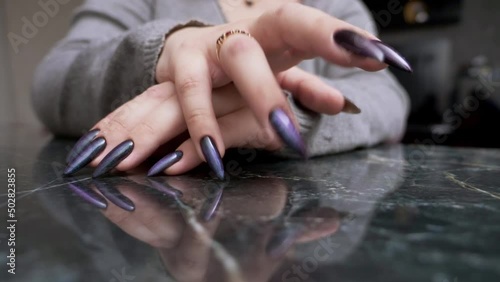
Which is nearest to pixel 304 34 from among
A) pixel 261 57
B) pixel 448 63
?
pixel 261 57

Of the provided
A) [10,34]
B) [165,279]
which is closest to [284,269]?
[165,279]

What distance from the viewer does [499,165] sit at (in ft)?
1.31

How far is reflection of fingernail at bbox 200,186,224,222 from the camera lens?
194mm

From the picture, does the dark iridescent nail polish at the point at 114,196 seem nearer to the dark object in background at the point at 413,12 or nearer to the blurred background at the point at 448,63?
the blurred background at the point at 448,63

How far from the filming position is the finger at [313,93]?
1.27 ft

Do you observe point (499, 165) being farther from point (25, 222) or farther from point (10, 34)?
point (10, 34)

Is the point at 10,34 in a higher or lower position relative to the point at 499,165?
lower

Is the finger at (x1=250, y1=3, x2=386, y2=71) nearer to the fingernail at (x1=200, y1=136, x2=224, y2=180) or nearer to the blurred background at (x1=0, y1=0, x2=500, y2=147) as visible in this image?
the fingernail at (x1=200, y1=136, x2=224, y2=180)

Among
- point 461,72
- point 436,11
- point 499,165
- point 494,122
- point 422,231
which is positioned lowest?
point 494,122

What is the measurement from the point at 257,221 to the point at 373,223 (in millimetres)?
51

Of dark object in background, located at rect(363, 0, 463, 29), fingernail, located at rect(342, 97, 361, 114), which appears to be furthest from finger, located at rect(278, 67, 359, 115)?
dark object in background, located at rect(363, 0, 463, 29)

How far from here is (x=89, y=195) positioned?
24 cm

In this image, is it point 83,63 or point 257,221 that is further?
point 83,63

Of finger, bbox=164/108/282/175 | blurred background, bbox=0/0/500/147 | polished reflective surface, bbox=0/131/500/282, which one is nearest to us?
polished reflective surface, bbox=0/131/500/282
